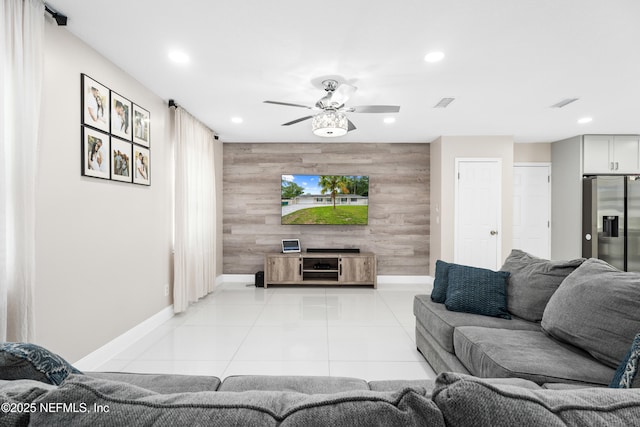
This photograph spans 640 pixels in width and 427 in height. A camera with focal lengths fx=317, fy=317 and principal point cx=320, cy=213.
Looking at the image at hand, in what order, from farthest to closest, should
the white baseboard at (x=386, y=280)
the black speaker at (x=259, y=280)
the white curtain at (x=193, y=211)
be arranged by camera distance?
the white baseboard at (x=386, y=280) < the black speaker at (x=259, y=280) < the white curtain at (x=193, y=211)

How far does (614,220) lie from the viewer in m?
4.94

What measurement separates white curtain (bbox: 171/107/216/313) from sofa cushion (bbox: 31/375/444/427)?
3533 millimetres

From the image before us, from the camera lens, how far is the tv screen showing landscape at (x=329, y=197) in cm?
571

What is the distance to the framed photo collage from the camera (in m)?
2.52

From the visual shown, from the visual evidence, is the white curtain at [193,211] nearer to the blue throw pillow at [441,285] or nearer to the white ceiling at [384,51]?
Answer: the white ceiling at [384,51]

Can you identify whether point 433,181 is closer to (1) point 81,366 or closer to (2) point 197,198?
(2) point 197,198

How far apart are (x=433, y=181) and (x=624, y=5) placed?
12.2ft

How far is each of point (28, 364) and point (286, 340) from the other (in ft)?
8.15

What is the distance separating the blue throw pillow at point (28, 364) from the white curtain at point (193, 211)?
123 inches

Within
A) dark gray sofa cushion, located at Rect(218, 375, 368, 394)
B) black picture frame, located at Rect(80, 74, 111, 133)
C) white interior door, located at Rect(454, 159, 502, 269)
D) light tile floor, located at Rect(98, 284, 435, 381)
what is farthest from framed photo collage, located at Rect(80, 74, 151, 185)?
white interior door, located at Rect(454, 159, 502, 269)

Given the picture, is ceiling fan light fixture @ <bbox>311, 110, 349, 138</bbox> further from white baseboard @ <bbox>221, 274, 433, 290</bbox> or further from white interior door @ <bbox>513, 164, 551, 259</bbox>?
white interior door @ <bbox>513, 164, 551, 259</bbox>

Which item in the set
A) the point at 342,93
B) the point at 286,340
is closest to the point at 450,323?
the point at 286,340

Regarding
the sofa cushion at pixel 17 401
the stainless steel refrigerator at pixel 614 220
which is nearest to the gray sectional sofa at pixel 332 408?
the sofa cushion at pixel 17 401

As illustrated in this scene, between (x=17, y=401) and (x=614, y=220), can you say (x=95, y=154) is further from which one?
(x=614, y=220)
